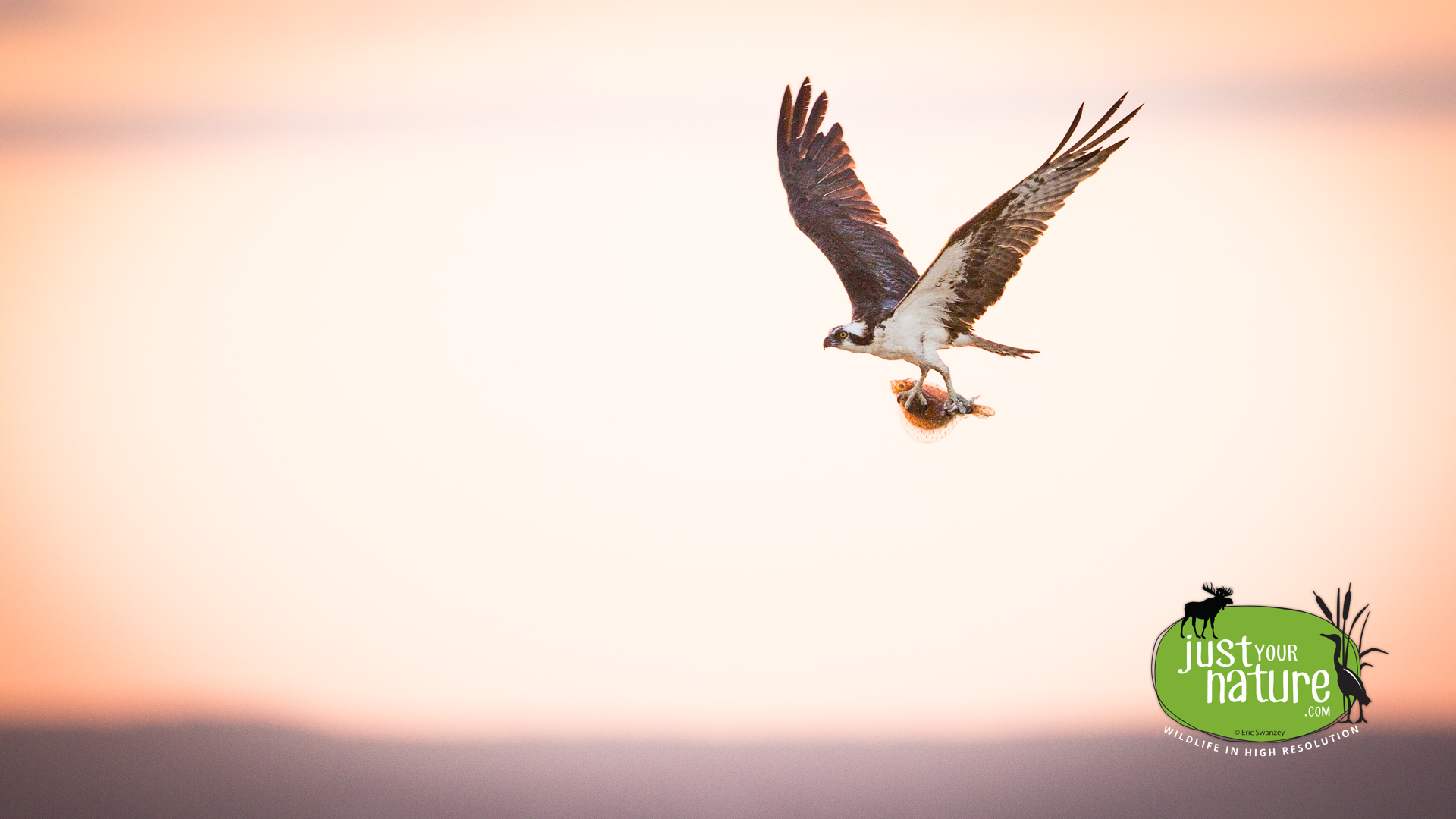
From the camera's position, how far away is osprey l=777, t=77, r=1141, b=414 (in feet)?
5.93

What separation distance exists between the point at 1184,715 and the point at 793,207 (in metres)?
2.50

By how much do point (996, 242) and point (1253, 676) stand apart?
2554 millimetres

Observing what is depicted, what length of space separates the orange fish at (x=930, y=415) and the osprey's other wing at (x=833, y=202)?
0.37 meters

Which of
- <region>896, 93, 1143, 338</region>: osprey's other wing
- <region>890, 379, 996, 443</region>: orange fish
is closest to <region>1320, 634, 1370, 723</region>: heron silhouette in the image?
<region>890, 379, 996, 443</region>: orange fish

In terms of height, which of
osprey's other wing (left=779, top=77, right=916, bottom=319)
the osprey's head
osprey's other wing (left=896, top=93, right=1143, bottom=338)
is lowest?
the osprey's head

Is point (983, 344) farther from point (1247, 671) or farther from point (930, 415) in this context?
point (1247, 671)

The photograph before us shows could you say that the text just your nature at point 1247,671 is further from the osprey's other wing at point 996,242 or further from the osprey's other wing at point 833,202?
the osprey's other wing at point 996,242

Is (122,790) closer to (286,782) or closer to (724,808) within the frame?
(286,782)

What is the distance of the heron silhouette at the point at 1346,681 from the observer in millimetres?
3430

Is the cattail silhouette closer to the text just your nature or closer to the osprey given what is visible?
the text just your nature

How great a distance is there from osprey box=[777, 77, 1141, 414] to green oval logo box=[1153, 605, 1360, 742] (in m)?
2.04

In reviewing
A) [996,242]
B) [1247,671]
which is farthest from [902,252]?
[1247,671]

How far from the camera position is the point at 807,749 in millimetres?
4324

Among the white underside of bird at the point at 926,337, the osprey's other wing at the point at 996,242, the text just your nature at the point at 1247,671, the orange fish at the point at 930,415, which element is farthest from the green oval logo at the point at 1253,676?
the osprey's other wing at the point at 996,242
